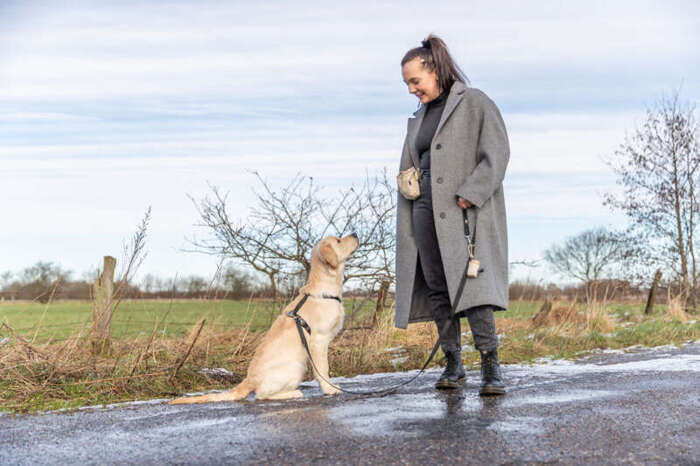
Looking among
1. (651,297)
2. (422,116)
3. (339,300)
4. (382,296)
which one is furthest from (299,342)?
(651,297)

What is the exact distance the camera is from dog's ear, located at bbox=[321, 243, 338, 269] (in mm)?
5305

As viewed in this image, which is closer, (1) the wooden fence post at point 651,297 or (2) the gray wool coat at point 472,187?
(2) the gray wool coat at point 472,187

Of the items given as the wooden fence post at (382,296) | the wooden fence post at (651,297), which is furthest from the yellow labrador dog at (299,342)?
the wooden fence post at (651,297)

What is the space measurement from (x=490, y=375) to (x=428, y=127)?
2.05 m

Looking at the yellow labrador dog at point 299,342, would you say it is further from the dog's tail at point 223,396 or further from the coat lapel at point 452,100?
the coat lapel at point 452,100

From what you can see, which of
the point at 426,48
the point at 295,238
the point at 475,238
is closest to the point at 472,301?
the point at 475,238

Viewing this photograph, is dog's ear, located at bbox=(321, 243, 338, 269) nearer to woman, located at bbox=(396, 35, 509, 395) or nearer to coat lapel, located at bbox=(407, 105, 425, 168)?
woman, located at bbox=(396, 35, 509, 395)

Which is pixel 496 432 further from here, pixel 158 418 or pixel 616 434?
pixel 158 418

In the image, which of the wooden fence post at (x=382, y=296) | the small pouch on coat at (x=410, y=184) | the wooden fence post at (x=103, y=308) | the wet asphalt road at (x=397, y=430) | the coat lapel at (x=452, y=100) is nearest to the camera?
the wet asphalt road at (x=397, y=430)

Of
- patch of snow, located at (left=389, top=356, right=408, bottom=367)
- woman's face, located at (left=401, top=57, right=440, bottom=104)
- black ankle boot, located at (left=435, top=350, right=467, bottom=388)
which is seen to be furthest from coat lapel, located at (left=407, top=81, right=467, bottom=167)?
patch of snow, located at (left=389, top=356, right=408, bottom=367)

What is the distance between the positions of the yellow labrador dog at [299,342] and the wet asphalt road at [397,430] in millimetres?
175

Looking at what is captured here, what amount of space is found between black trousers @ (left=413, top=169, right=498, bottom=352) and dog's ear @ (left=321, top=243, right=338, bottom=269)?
700mm

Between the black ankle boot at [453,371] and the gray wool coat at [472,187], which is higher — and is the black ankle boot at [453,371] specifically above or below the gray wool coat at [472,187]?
below

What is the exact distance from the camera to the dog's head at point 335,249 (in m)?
5.31
